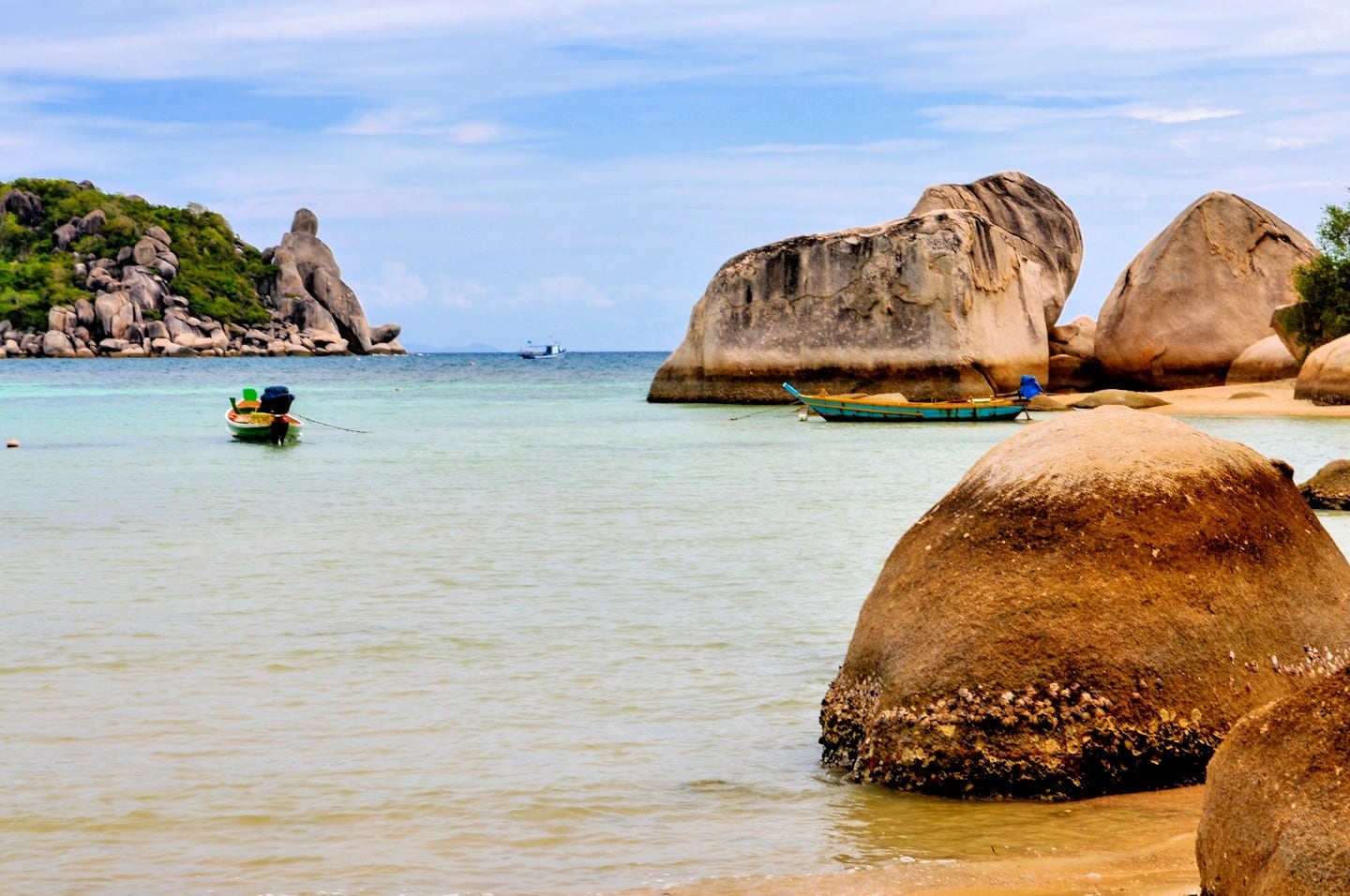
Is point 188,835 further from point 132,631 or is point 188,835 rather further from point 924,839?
point 132,631

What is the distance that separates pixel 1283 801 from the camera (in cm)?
411

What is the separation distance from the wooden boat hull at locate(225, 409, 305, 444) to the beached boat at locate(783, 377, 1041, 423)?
11113mm

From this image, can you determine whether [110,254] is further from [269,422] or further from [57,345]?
[269,422]

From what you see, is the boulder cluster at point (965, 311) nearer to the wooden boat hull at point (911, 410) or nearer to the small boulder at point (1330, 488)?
the wooden boat hull at point (911, 410)

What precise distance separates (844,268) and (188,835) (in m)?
33.2

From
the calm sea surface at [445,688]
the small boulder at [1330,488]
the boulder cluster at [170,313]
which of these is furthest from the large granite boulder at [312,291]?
the small boulder at [1330,488]

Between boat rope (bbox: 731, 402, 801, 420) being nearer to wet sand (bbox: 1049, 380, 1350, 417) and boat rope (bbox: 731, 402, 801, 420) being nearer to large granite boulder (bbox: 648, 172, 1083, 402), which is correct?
large granite boulder (bbox: 648, 172, 1083, 402)

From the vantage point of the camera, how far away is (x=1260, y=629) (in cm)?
617

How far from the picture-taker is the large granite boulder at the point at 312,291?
12912 centimetres

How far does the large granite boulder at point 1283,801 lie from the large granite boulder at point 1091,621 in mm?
1462

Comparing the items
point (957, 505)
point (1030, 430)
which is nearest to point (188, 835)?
point (957, 505)

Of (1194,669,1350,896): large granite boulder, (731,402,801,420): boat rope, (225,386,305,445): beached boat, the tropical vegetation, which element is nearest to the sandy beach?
(1194,669,1350,896): large granite boulder

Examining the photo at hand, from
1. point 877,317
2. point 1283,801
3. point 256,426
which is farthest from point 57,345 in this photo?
point 1283,801

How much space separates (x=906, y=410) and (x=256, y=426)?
13.3m
